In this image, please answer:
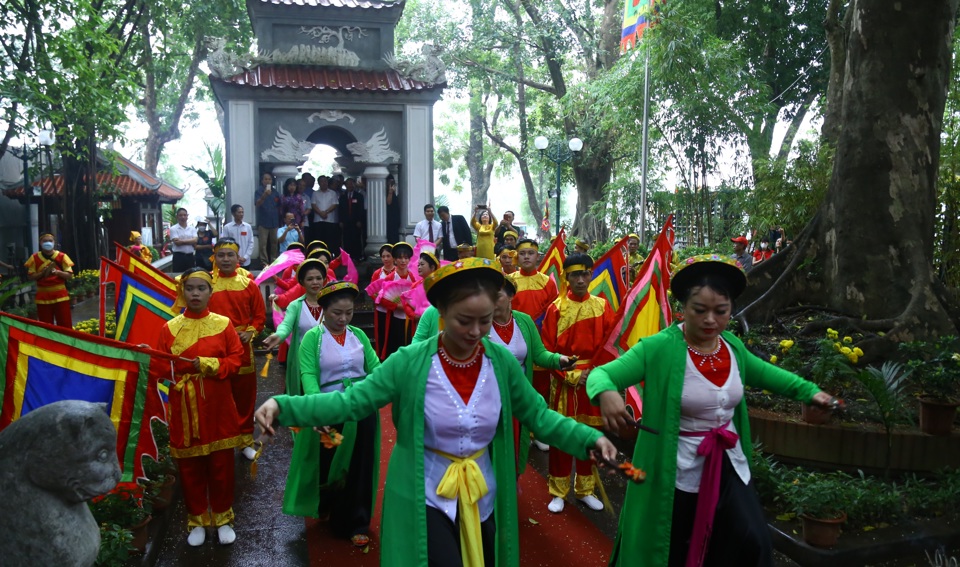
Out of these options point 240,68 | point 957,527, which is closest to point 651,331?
point 957,527

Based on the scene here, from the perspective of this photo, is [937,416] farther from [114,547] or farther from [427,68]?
[427,68]

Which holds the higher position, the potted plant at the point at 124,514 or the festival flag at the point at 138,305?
the festival flag at the point at 138,305

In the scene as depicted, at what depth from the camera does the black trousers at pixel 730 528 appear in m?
3.18

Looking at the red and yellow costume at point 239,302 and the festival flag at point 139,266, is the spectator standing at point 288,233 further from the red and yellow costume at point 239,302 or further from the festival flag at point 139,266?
the red and yellow costume at point 239,302

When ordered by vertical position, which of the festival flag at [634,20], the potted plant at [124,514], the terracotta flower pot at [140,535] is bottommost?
the terracotta flower pot at [140,535]

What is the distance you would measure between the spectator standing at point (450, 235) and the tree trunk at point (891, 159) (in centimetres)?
761

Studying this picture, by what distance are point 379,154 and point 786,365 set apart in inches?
378

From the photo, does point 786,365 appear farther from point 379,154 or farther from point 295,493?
point 379,154

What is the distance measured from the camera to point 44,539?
2.39 metres

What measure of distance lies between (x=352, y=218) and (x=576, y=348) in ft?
33.2

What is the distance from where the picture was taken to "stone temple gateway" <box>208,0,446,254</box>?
45.7ft

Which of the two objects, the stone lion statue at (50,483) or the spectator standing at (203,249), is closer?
the stone lion statue at (50,483)

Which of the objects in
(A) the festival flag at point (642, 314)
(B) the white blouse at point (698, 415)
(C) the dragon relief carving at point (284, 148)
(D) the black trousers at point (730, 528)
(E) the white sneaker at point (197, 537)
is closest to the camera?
(D) the black trousers at point (730, 528)

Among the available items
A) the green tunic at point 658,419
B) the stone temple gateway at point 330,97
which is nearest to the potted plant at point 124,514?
the green tunic at point 658,419
